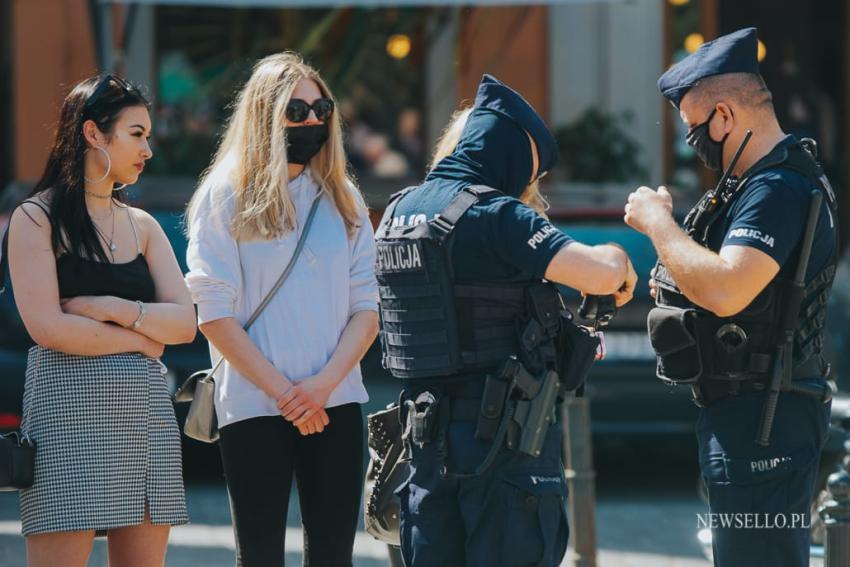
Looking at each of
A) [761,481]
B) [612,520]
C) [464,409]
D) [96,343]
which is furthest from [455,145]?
[612,520]

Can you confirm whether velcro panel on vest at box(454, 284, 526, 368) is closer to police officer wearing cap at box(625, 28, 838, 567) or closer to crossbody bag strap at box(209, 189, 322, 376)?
police officer wearing cap at box(625, 28, 838, 567)

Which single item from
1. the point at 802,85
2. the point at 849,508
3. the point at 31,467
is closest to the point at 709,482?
the point at 849,508

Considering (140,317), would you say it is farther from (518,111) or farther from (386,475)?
(518,111)

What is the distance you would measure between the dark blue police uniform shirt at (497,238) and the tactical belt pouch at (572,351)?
0.18 meters

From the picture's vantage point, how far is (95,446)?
4035 millimetres

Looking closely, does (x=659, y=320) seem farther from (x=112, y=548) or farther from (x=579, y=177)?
(x=579, y=177)

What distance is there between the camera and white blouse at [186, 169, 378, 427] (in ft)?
14.0

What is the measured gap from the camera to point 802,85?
1399cm

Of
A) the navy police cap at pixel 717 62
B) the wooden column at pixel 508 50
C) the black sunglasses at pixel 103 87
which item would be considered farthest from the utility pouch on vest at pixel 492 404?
the wooden column at pixel 508 50

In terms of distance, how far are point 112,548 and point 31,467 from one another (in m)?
0.34

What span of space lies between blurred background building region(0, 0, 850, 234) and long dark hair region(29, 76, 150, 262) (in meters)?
8.01

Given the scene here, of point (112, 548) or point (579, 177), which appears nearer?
point (112, 548)

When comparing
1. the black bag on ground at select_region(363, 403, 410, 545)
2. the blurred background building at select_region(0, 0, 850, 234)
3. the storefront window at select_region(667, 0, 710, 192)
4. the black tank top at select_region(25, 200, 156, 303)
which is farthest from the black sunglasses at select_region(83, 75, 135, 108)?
the storefront window at select_region(667, 0, 710, 192)
